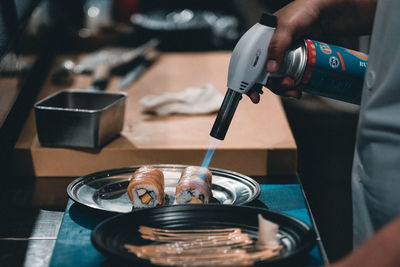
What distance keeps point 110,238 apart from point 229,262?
10.1 inches

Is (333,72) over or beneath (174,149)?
over

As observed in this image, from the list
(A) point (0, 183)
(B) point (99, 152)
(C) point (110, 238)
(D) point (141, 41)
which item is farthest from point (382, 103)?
(D) point (141, 41)

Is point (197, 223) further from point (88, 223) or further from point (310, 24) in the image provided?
point (310, 24)

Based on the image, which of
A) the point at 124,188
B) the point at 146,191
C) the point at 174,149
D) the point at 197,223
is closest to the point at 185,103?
the point at 174,149

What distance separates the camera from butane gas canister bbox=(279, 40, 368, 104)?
1.49 meters

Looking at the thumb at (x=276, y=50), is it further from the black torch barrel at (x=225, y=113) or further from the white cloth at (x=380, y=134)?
the white cloth at (x=380, y=134)

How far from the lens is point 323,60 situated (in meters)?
1.49

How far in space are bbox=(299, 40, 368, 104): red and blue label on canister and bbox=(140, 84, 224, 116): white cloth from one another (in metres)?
0.90

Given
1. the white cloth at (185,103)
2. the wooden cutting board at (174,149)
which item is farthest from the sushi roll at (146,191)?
the white cloth at (185,103)

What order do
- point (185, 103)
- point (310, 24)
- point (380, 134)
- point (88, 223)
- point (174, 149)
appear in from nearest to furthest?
point (380, 134) → point (88, 223) → point (310, 24) → point (174, 149) → point (185, 103)

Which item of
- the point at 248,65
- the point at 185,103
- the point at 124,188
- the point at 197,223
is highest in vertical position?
the point at 248,65

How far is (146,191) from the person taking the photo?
148 centimetres

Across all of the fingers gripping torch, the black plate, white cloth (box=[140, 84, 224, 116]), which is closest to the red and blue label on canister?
the fingers gripping torch

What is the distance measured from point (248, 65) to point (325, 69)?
214mm
